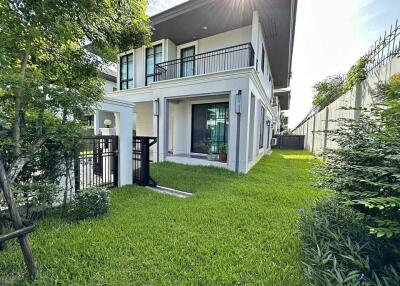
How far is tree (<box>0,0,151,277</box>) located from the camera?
227 cm

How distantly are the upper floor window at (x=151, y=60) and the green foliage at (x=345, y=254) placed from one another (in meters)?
10.4

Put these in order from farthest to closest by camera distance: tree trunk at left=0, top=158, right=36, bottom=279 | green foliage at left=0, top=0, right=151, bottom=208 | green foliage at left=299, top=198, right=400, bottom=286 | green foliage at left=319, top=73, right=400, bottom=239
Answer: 1. green foliage at left=0, top=0, right=151, bottom=208
2. tree trunk at left=0, top=158, right=36, bottom=279
3. green foliage at left=299, top=198, right=400, bottom=286
4. green foliage at left=319, top=73, right=400, bottom=239

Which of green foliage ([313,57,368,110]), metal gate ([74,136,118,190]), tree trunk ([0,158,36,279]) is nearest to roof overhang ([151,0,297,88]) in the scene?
metal gate ([74,136,118,190])

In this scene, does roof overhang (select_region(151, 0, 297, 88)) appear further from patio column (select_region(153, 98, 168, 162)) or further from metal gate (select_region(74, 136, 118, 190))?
metal gate (select_region(74, 136, 118, 190))

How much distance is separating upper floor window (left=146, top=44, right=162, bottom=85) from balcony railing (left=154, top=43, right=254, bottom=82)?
31.6 inches

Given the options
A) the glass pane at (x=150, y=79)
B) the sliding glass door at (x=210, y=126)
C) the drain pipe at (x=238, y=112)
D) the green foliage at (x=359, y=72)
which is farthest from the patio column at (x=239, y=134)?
the glass pane at (x=150, y=79)

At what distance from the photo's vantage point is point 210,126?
10234mm

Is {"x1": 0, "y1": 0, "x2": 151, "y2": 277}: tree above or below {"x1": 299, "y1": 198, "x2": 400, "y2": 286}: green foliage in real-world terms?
above

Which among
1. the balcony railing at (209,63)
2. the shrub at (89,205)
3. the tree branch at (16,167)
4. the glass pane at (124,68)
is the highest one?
the glass pane at (124,68)

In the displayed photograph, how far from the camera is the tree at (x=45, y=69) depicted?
2266 mm

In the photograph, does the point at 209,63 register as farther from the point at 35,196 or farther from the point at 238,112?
the point at 35,196

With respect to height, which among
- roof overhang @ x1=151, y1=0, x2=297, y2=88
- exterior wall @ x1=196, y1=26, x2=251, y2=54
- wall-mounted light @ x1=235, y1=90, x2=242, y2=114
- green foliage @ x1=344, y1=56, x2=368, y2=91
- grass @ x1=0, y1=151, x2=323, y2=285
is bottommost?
grass @ x1=0, y1=151, x2=323, y2=285

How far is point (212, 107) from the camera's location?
1012 centimetres

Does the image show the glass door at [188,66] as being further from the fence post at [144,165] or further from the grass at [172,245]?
the grass at [172,245]
